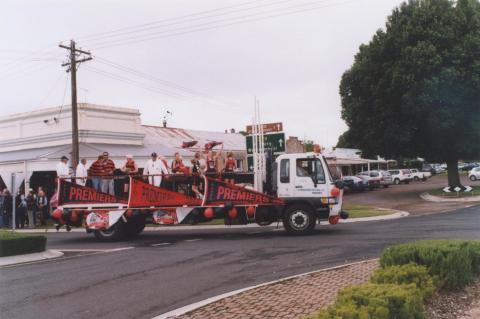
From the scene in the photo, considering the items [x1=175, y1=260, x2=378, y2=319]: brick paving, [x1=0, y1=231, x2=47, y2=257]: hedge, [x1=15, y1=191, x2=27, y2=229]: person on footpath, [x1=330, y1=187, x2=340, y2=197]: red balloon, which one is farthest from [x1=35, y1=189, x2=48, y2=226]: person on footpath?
[x1=175, y1=260, x2=378, y2=319]: brick paving

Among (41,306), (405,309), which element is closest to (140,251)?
(41,306)

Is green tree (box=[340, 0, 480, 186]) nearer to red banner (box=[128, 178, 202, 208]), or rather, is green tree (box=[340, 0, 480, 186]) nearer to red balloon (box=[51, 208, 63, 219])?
red banner (box=[128, 178, 202, 208])

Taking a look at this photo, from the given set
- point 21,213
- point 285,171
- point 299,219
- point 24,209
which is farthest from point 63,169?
point 21,213

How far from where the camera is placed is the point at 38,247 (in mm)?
13953

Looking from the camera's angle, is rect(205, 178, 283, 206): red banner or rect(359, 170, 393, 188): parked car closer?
rect(205, 178, 283, 206): red banner

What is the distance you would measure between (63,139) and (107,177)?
51.4ft

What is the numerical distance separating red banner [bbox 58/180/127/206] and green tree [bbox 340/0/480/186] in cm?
2119

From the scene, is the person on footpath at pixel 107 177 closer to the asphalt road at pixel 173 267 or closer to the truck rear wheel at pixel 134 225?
the truck rear wheel at pixel 134 225

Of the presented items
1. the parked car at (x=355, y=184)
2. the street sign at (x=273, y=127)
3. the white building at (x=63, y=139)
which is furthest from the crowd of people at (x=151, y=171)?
the parked car at (x=355, y=184)

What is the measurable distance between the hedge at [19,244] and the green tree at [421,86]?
78.2ft

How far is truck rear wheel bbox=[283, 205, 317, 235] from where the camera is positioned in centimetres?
1555

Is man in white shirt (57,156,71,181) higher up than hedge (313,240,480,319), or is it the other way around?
man in white shirt (57,156,71,181)

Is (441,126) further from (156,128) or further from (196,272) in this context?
(196,272)

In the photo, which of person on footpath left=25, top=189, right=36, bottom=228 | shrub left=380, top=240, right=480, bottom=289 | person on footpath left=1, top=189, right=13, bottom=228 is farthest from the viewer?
person on footpath left=1, top=189, right=13, bottom=228
